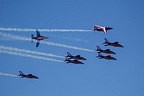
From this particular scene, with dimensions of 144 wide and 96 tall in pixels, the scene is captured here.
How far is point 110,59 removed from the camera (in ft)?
518

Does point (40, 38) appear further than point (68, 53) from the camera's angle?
No

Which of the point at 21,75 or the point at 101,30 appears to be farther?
the point at 21,75

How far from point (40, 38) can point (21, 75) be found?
16.8m

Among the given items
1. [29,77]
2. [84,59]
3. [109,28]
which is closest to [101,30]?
[109,28]

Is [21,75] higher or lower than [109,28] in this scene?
lower

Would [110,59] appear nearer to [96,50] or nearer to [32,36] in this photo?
[96,50]

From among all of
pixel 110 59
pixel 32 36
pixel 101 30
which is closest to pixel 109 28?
pixel 101 30

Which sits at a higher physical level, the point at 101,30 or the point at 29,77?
the point at 101,30

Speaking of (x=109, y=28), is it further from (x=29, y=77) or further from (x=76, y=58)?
(x=29, y=77)

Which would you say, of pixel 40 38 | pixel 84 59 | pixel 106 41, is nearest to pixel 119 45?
pixel 106 41

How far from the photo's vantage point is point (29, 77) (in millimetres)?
158500

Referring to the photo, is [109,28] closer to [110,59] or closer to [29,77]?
[110,59]

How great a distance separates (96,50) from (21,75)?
1048 inches

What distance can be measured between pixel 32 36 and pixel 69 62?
16016mm
